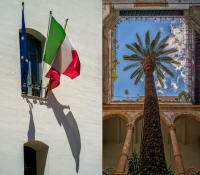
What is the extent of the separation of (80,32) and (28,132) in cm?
380

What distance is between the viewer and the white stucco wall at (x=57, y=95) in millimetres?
9781

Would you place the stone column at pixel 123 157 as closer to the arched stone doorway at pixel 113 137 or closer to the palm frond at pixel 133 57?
the arched stone doorway at pixel 113 137

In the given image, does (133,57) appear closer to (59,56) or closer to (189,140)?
(189,140)

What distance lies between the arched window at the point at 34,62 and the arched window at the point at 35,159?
150 cm

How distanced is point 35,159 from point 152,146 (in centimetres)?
1072

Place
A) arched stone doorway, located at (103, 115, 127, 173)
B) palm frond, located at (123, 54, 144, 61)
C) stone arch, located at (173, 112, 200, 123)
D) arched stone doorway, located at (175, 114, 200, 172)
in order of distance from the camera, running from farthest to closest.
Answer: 1. arched stone doorway, located at (103, 115, 127, 173)
2. arched stone doorway, located at (175, 114, 200, 172)
3. palm frond, located at (123, 54, 144, 61)
4. stone arch, located at (173, 112, 200, 123)

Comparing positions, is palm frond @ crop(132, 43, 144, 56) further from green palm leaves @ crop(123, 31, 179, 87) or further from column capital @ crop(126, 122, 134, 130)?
column capital @ crop(126, 122, 134, 130)

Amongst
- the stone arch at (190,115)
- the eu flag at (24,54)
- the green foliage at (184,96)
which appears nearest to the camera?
the eu flag at (24,54)

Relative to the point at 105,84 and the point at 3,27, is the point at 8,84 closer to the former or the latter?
the point at 3,27

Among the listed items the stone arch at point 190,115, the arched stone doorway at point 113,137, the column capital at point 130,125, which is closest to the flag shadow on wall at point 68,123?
the column capital at point 130,125

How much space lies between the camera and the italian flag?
10688mm

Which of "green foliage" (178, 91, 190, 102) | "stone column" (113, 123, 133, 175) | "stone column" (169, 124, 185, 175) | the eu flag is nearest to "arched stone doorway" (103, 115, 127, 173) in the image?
"stone column" (113, 123, 133, 175)

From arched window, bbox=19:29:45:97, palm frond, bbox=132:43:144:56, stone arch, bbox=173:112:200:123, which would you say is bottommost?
stone arch, bbox=173:112:200:123

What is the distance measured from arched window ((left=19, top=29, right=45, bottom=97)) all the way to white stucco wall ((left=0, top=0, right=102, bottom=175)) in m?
0.36
